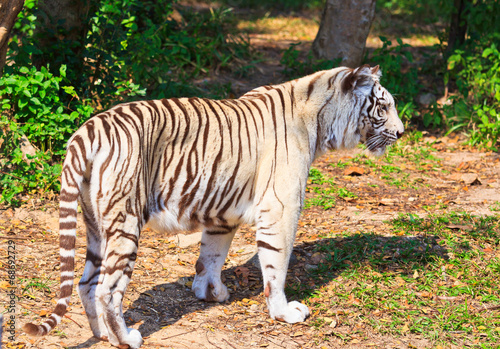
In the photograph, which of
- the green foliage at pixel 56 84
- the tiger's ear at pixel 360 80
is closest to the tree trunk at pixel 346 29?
the green foliage at pixel 56 84

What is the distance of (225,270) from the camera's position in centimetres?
474

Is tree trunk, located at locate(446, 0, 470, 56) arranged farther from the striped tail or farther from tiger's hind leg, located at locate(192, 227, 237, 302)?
the striped tail

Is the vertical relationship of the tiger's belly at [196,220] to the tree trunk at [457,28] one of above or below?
below

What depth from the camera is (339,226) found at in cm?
544

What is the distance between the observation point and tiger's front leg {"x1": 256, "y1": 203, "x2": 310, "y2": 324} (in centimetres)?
382

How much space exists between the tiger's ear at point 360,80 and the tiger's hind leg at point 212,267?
1405 mm

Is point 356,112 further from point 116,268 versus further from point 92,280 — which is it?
point 92,280

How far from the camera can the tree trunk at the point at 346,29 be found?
8.31m

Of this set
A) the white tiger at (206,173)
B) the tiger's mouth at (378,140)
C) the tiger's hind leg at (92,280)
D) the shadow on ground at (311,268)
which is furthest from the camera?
the tiger's mouth at (378,140)

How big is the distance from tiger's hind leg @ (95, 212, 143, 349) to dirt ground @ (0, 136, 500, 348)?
0.27m

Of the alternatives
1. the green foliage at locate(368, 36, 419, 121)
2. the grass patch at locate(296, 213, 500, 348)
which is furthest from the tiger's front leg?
the green foliage at locate(368, 36, 419, 121)

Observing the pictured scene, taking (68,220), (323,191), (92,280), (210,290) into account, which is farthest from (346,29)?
(68,220)

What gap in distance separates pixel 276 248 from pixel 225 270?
106cm

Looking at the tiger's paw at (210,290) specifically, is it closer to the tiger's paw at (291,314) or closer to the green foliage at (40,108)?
the tiger's paw at (291,314)
